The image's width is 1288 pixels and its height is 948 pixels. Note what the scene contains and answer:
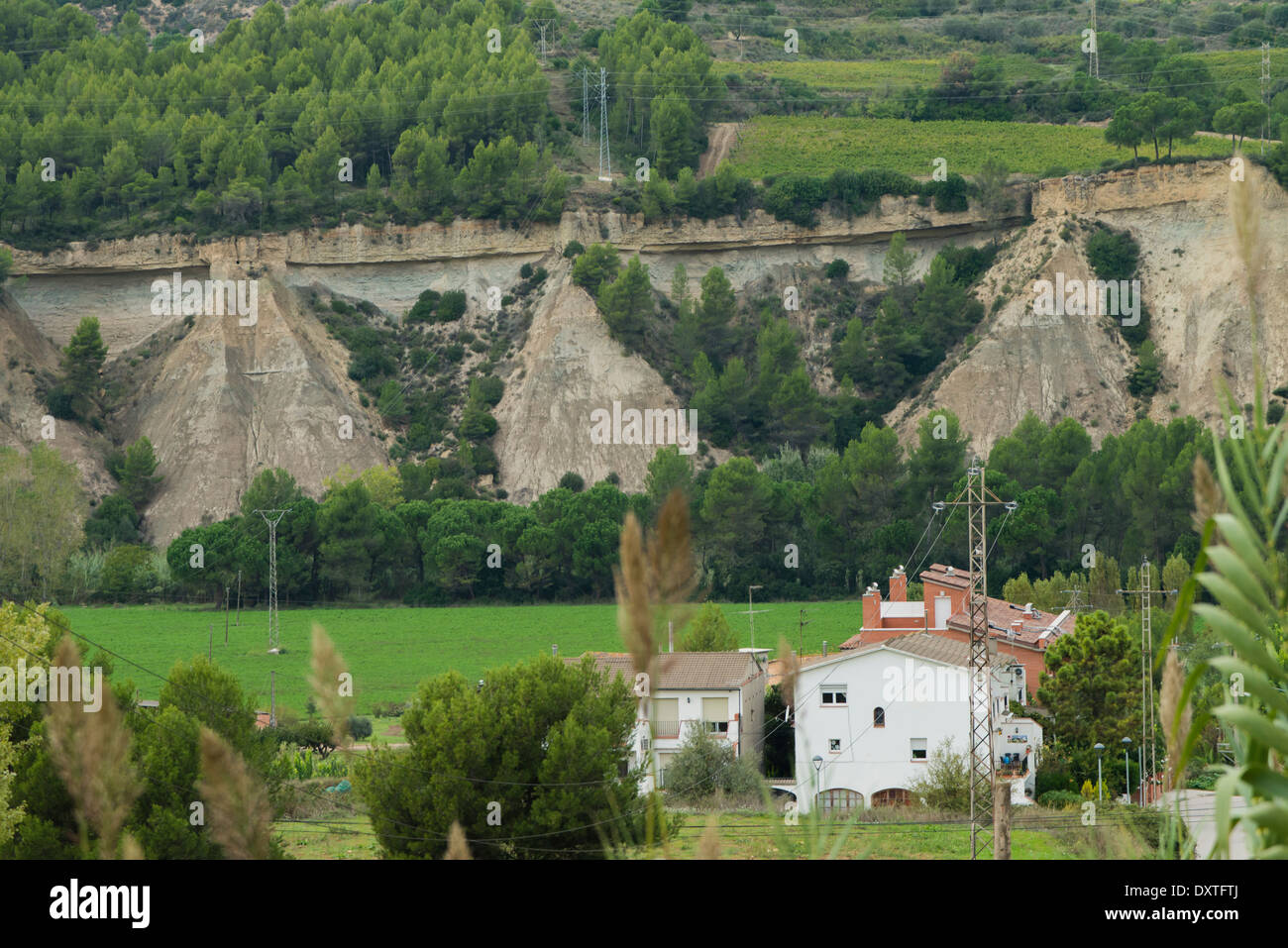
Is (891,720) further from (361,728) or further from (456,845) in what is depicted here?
(456,845)

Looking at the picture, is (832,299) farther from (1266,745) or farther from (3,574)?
(1266,745)

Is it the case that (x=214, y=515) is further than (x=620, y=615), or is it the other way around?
(x=214, y=515)

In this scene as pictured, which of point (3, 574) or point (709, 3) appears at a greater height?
point (709, 3)

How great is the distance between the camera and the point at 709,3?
116562 millimetres

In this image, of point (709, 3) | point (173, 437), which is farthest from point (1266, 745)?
point (709, 3)

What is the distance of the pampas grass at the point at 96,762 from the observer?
2582mm

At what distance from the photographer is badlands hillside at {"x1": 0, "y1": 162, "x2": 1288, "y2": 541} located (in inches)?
3135

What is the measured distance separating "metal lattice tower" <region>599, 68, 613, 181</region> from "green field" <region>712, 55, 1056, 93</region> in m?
10.2

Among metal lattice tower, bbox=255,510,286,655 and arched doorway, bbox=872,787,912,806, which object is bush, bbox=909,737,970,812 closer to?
arched doorway, bbox=872,787,912,806

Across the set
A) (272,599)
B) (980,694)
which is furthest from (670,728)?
(272,599)

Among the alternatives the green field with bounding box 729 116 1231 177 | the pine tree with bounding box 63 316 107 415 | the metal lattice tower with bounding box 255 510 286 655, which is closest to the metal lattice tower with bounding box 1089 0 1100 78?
the green field with bounding box 729 116 1231 177

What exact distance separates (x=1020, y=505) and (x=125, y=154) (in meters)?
56.3
